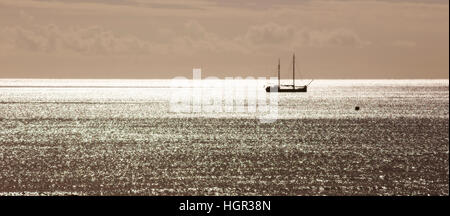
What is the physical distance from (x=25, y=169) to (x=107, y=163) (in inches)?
330

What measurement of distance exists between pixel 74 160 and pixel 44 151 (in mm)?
11062

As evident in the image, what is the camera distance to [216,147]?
87.9 metres

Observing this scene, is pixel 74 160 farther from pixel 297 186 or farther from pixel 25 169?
pixel 297 186

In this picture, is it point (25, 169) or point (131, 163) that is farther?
point (131, 163)

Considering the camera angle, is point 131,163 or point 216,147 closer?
point 131,163
